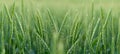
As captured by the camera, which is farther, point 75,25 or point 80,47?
point 80,47

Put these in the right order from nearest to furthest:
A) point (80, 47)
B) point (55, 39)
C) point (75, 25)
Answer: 1. point (55, 39)
2. point (75, 25)
3. point (80, 47)

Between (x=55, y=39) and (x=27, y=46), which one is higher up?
(x=55, y=39)

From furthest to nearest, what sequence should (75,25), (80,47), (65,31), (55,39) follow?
(65,31) < (80,47) < (75,25) < (55,39)

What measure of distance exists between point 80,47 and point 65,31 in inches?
6.1

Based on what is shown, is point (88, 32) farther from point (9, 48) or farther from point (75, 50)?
point (9, 48)

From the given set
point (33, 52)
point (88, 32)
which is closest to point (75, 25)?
point (88, 32)

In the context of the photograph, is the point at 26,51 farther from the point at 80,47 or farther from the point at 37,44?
the point at 80,47

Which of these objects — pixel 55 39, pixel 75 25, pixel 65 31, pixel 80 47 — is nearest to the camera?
pixel 55 39

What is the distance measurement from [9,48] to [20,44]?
0.03 meters

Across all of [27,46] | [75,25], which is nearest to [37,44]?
[27,46]

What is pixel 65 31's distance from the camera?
970 mm

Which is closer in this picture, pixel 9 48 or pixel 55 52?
pixel 55 52

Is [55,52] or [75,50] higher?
[55,52]

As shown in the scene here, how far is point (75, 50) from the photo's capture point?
0.79 m
